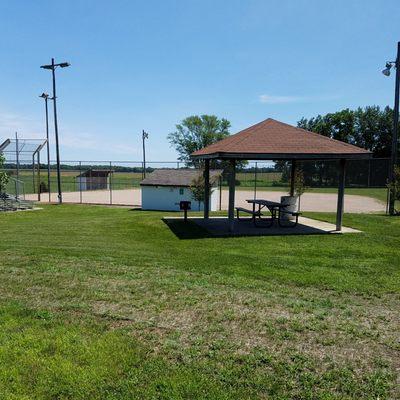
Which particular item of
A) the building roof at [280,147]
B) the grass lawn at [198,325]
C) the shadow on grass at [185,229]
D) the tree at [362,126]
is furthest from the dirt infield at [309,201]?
the tree at [362,126]

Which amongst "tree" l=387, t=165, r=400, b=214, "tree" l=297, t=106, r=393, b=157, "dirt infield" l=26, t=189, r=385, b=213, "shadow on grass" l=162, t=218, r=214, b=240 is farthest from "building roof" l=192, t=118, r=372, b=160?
"tree" l=297, t=106, r=393, b=157

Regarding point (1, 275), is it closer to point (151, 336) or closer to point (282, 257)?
point (151, 336)

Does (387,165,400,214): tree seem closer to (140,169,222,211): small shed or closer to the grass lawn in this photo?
(140,169,222,211): small shed

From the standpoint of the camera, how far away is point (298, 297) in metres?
5.34

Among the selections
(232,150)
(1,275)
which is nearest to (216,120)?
(232,150)

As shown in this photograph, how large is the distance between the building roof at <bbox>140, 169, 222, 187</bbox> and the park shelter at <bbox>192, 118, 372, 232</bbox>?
8524 millimetres

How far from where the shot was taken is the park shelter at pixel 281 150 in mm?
11039

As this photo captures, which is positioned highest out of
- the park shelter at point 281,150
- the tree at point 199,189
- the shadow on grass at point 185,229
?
the park shelter at point 281,150

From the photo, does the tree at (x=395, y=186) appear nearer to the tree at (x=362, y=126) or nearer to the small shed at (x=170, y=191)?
the small shed at (x=170, y=191)

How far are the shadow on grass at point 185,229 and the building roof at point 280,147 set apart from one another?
6.99 feet

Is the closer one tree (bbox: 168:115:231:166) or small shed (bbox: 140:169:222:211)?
small shed (bbox: 140:169:222:211)

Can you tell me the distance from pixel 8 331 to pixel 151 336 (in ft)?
4.78

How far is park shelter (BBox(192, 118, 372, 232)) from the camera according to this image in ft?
36.2

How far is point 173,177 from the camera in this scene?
22469 millimetres
